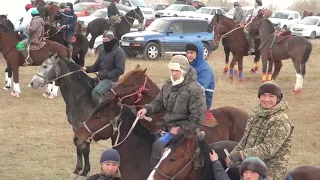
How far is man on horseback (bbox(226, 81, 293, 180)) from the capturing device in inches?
201

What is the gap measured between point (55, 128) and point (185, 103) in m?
7.21

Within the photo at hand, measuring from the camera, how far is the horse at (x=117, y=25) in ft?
75.5

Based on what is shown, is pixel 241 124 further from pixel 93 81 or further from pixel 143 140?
pixel 93 81

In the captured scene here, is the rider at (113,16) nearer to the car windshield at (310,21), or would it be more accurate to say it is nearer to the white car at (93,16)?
the white car at (93,16)

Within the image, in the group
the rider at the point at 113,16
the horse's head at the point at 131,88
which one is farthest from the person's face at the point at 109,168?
the rider at the point at 113,16

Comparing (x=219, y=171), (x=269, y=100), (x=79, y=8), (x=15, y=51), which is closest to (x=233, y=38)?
(x=15, y=51)

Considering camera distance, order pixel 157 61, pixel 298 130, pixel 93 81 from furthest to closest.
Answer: pixel 157 61 < pixel 298 130 < pixel 93 81

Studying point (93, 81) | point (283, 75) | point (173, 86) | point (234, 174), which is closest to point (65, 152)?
point (93, 81)

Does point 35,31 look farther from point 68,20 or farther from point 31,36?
point 68,20

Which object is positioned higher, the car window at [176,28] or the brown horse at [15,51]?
the brown horse at [15,51]

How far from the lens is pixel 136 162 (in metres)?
6.86

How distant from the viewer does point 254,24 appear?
60.1ft

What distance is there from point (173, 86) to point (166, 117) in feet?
1.31

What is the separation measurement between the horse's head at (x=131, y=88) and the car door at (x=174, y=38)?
53.9ft
